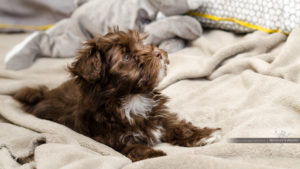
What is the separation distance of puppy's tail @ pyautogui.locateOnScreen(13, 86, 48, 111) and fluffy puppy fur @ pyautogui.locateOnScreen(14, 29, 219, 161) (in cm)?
55

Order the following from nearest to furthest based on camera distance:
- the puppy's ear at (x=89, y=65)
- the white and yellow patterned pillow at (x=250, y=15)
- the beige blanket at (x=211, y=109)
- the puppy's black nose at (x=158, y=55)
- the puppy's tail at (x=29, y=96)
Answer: the beige blanket at (x=211, y=109) → the puppy's ear at (x=89, y=65) → the puppy's black nose at (x=158, y=55) → the puppy's tail at (x=29, y=96) → the white and yellow patterned pillow at (x=250, y=15)

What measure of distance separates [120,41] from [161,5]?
5.70 feet

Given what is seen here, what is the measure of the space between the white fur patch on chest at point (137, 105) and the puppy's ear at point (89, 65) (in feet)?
0.89

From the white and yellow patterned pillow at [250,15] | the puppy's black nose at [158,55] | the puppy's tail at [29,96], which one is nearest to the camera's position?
the puppy's black nose at [158,55]

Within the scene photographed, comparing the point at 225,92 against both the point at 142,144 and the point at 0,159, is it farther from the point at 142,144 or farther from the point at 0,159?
the point at 0,159

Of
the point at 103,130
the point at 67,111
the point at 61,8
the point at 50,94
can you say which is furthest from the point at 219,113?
the point at 61,8

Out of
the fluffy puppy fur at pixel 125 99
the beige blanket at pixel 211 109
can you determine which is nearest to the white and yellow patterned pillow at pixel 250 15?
the beige blanket at pixel 211 109

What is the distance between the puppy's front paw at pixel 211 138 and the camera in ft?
7.75

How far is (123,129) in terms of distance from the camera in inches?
95.4

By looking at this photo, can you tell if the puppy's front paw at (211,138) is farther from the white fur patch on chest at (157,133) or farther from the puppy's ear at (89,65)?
the puppy's ear at (89,65)

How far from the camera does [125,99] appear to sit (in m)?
2.42

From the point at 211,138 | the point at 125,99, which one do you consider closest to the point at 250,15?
the point at 211,138

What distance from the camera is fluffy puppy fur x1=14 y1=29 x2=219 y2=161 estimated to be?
234 centimetres

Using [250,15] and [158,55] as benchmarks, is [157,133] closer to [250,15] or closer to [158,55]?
[158,55]
